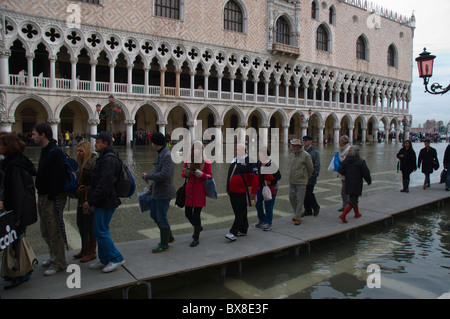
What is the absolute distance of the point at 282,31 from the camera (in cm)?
3284

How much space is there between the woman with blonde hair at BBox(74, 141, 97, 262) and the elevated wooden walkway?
17cm

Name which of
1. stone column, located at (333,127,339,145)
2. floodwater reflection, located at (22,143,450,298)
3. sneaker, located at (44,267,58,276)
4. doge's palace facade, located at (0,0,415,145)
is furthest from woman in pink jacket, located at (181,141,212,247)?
stone column, located at (333,127,339,145)

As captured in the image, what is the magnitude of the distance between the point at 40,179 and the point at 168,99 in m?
23.6

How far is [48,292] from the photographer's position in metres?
3.23

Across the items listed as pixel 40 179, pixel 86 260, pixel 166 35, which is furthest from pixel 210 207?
pixel 166 35

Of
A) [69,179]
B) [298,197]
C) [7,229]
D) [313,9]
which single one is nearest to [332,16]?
[313,9]

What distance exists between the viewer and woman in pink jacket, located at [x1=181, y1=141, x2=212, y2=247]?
178 inches

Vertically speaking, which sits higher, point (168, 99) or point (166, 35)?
point (166, 35)

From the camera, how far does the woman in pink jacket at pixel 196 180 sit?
4512 millimetres

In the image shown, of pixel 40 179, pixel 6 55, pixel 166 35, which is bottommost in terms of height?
pixel 40 179

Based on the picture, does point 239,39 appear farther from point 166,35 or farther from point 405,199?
point 405,199

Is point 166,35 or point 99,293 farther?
point 166,35
